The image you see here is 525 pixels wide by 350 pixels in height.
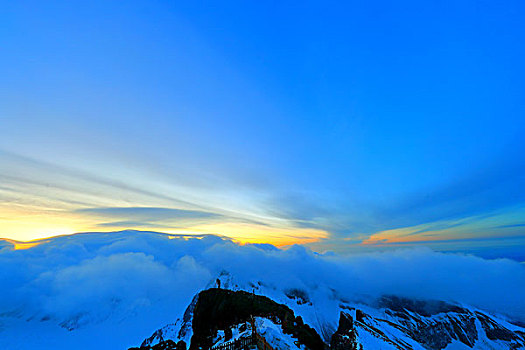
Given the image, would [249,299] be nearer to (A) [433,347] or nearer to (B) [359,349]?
(B) [359,349]

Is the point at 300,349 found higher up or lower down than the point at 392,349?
higher up

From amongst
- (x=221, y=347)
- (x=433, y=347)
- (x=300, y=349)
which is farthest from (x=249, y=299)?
(x=433, y=347)

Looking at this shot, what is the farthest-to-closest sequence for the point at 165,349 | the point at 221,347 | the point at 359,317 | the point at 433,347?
the point at 433,347, the point at 359,317, the point at 165,349, the point at 221,347

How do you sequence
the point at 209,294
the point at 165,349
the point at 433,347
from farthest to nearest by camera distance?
the point at 433,347 → the point at 209,294 → the point at 165,349

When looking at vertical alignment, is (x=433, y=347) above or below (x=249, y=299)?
below

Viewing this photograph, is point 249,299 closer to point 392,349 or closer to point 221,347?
point 392,349

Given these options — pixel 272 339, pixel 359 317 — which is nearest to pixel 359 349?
pixel 272 339

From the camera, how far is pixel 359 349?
5434cm

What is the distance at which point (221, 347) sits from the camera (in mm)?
20922

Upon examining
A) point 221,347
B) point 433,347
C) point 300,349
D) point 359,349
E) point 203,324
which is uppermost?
point 221,347

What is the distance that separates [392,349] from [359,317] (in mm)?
92615

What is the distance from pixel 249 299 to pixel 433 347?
221 m

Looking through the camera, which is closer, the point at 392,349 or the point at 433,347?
the point at 392,349

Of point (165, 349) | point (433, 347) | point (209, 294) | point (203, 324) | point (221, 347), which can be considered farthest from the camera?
point (433, 347)
